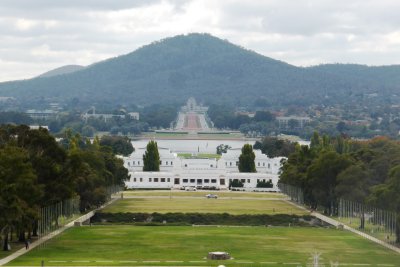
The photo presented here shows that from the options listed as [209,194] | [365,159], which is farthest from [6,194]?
[209,194]

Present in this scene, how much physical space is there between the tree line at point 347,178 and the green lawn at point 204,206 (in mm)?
2269

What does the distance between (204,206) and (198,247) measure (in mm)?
33659

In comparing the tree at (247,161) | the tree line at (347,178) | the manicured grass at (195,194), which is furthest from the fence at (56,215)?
the tree at (247,161)

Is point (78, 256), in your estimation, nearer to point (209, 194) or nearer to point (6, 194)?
point (6, 194)

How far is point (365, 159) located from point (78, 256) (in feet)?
136

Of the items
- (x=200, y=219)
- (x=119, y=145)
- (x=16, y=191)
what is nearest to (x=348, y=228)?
(x=200, y=219)

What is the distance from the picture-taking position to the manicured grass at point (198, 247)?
52938mm

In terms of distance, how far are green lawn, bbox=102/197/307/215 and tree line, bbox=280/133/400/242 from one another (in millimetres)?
2269

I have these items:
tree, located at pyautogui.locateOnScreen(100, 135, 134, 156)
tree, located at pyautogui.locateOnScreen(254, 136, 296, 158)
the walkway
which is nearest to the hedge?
the walkway

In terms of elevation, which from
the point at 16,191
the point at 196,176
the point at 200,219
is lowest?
the point at 200,219

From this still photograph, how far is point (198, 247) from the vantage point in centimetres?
5984

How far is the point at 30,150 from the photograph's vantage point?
2660 inches

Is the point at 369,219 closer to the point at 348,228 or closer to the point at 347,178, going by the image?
the point at 348,228

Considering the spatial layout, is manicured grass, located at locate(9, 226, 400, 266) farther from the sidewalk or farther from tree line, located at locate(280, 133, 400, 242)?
tree line, located at locate(280, 133, 400, 242)
